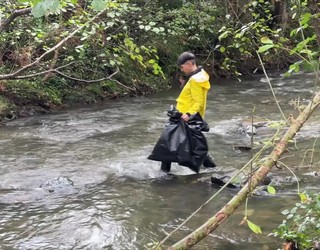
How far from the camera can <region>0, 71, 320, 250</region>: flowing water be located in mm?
5250

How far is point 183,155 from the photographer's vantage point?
7199 mm

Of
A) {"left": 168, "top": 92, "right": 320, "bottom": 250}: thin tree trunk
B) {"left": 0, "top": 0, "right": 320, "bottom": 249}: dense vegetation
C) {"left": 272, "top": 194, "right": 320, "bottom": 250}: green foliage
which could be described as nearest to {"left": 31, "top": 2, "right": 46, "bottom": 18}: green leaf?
{"left": 168, "top": 92, "right": 320, "bottom": 250}: thin tree trunk

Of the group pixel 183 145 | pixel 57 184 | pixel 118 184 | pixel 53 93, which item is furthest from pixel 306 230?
pixel 53 93

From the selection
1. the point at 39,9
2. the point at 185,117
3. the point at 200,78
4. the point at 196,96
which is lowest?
the point at 185,117

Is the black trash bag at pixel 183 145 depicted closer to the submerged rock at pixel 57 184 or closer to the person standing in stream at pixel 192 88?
the person standing in stream at pixel 192 88

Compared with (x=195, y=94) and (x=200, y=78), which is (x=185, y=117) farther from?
(x=200, y=78)

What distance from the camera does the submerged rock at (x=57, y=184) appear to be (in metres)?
6.80

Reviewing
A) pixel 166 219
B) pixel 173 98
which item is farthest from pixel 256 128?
pixel 166 219

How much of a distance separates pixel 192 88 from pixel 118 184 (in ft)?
5.34

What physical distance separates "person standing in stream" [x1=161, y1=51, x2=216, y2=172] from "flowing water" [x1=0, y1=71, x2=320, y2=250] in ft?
2.93

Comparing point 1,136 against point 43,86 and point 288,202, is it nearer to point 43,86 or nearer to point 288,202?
point 43,86

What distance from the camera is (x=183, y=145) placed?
7223 mm

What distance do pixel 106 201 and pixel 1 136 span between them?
4592 millimetres

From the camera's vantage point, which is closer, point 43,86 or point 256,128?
point 256,128
